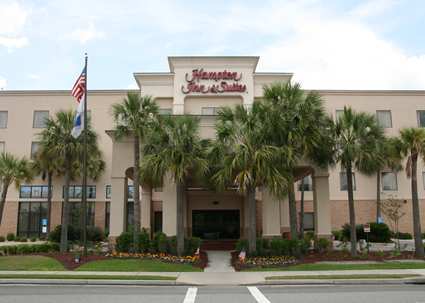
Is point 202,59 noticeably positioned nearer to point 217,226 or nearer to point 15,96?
point 217,226

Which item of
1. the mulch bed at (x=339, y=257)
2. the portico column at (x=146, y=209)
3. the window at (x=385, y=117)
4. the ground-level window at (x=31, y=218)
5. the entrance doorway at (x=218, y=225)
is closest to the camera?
the mulch bed at (x=339, y=257)

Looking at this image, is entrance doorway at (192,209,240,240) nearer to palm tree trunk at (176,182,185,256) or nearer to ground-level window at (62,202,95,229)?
palm tree trunk at (176,182,185,256)

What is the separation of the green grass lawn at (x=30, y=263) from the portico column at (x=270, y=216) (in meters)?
11.0

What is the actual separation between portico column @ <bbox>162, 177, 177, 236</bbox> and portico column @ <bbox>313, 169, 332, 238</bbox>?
815cm

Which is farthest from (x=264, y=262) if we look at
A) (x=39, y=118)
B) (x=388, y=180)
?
(x=39, y=118)

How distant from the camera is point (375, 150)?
20797 mm

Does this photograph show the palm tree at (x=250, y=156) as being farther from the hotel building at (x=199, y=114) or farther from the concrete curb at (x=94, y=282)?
the hotel building at (x=199, y=114)

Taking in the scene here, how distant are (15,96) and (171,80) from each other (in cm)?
1978

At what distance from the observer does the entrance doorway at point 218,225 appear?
107 ft

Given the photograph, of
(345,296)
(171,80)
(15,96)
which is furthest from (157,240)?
(15,96)

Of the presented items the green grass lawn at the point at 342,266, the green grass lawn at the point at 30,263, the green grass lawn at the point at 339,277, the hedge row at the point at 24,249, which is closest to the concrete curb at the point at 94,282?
the green grass lawn at the point at 30,263

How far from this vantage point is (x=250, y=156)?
19859 millimetres

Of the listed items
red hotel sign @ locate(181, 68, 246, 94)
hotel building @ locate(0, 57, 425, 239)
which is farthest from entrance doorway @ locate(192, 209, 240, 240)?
red hotel sign @ locate(181, 68, 246, 94)

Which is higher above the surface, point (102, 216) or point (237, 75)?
point (237, 75)
